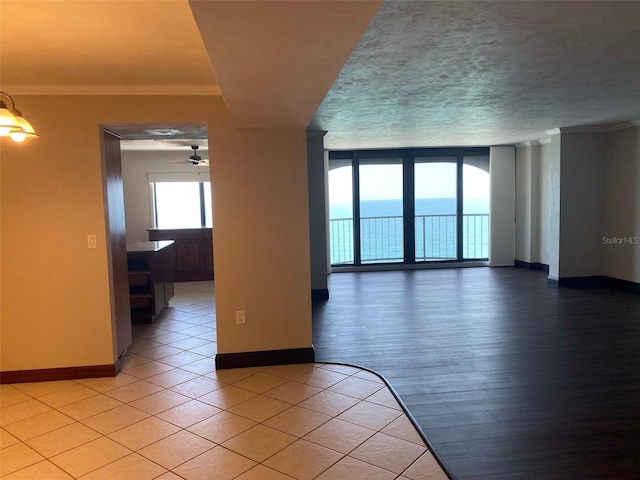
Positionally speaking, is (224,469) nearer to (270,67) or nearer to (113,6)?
(270,67)

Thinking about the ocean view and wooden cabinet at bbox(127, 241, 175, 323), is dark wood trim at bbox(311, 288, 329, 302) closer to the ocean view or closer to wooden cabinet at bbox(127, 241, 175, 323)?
wooden cabinet at bbox(127, 241, 175, 323)

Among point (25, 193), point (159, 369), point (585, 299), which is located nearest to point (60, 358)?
point (159, 369)

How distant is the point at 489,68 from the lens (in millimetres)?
3639

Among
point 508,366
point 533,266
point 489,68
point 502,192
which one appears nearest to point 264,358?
point 508,366

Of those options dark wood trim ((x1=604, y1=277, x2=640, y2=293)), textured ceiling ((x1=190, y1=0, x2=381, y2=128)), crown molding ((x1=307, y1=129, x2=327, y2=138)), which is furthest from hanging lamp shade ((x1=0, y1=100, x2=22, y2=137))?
dark wood trim ((x1=604, y1=277, x2=640, y2=293))

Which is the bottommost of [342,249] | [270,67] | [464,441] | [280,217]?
[464,441]

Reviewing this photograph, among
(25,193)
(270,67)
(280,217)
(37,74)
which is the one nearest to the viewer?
(270,67)

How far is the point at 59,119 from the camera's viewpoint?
3785 mm

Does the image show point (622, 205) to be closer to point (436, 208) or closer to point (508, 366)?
point (436, 208)

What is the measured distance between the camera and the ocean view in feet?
31.8

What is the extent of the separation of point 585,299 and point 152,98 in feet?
20.1

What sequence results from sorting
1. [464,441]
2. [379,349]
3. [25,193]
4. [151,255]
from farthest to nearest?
[151,255]
[379,349]
[25,193]
[464,441]

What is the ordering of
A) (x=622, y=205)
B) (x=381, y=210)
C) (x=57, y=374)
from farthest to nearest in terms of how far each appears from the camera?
(x=381, y=210)
(x=622, y=205)
(x=57, y=374)

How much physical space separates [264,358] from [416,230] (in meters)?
6.37
